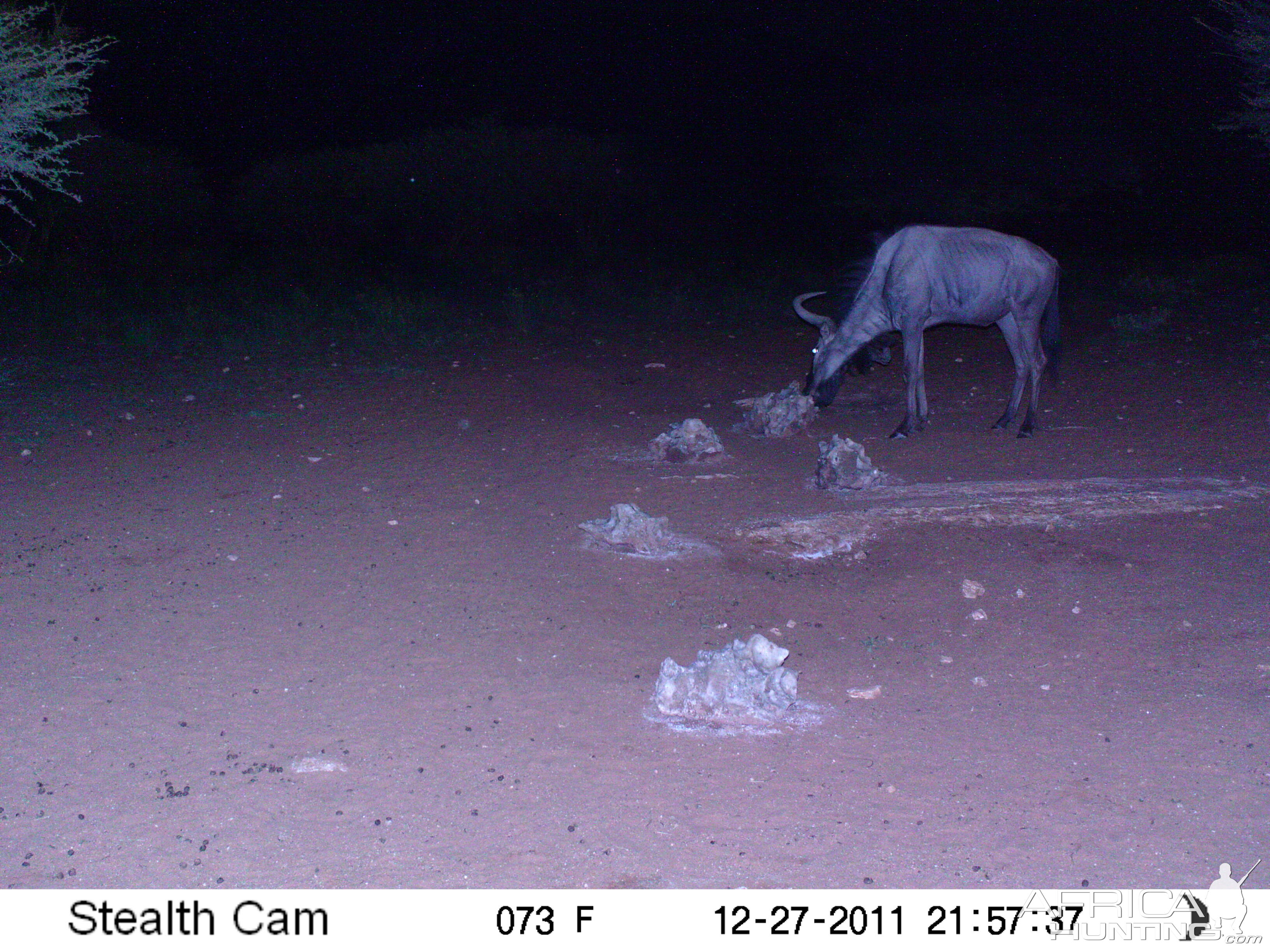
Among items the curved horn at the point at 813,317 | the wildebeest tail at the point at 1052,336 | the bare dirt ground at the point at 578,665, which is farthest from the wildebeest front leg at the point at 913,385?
the wildebeest tail at the point at 1052,336

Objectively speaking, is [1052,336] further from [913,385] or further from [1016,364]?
[913,385]

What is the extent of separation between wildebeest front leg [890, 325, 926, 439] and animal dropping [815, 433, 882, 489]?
1.77 m

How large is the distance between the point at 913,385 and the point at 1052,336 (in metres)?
1.54

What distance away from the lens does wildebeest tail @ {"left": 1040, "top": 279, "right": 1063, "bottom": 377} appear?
10.1 metres

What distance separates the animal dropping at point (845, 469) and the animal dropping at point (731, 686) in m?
3.16

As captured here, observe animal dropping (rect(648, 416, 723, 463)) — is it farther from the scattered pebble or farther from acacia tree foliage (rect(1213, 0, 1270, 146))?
acacia tree foliage (rect(1213, 0, 1270, 146))

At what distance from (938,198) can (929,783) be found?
69.2 ft

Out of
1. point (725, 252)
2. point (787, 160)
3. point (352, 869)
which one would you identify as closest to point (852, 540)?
point (352, 869)

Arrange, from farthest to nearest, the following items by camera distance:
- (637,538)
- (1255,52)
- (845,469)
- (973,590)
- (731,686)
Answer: (1255,52)
(845,469)
(637,538)
(973,590)
(731,686)

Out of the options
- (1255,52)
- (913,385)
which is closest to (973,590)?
(913,385)

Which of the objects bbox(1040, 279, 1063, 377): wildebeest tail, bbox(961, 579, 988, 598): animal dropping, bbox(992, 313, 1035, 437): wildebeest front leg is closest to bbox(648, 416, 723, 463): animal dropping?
bbox(992, 313, 1035, 437): wildebeest front leg

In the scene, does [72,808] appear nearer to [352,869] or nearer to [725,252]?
[352,869]

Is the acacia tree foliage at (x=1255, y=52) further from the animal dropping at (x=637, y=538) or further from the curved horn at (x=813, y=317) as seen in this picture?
the animal dropping at (x=637, y=538)

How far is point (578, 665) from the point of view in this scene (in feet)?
17.5
